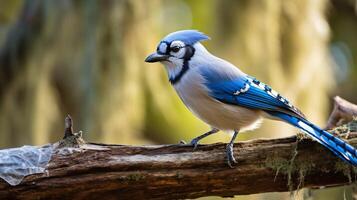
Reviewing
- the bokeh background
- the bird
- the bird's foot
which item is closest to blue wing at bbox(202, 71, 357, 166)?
the bird

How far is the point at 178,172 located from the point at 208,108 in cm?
36

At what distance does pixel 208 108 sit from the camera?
301 centimetres

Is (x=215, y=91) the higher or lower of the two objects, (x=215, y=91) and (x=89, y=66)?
the lower

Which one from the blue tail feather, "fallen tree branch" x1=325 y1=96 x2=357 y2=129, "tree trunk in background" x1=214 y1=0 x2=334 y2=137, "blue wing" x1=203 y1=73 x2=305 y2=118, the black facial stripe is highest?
"tree trunk in background" x1=214 y1=0 x2=334 y2=137

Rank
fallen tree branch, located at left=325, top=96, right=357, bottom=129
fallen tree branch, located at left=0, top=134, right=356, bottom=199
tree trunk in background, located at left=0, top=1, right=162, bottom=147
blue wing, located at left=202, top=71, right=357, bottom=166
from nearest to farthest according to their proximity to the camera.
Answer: fallen tree branch, located at left=0, top=134, right=356, bottom=199 < blue wing, located at left=202, top=71, right=357, bottom=166 < fallen tree branch, located at left=325, top=96, right=357, bottom=129 < tree trunk in background, located at left=0, top=1, right=162, bottom=147

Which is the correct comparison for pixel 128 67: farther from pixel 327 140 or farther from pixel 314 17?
pixel 327 140

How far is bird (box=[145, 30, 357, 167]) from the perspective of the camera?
3006 millimetres

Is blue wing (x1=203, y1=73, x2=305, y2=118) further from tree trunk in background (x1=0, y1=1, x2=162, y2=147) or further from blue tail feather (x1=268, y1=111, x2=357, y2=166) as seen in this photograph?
tree trunk in background (x1=0, y1=1, x2=162, y2=147)

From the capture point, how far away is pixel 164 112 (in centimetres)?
583

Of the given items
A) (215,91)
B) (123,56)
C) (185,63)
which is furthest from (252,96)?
(123,56)

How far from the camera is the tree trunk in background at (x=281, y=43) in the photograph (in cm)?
443

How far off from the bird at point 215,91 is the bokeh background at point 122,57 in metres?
1.22

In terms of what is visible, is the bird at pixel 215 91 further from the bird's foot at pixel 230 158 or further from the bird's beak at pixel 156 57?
the bird's foot at pixel 230 158

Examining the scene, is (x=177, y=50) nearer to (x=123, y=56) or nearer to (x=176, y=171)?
(x=176, y=171)
